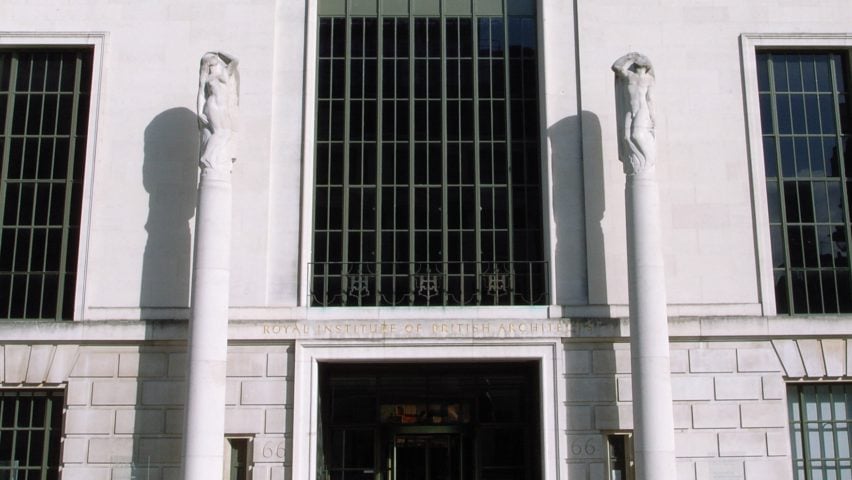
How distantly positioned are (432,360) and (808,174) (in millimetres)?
9036

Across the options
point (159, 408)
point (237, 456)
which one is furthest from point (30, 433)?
point (237, 456)

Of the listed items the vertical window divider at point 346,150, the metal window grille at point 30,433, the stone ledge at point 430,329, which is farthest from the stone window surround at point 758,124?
the metal window grille at point 30,433

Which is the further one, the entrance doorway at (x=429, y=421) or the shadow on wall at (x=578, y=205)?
the entrance doorway at (x=429, y=421)

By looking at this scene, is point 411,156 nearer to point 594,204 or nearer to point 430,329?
point 430,329

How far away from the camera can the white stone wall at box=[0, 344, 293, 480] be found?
2094 centimetres

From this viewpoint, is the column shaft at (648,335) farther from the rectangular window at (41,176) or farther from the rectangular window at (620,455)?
the rectangular window at (41,176)

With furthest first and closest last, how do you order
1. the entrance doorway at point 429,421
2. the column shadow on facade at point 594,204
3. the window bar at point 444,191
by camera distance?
the entrance doorway at point 429,421, the window bar at point 444,191, the column shadow on facade at point 594,204

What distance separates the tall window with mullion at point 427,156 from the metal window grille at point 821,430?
5720 millimetres

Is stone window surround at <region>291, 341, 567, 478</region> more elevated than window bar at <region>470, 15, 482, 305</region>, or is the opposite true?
window bar at <region>470, 15, 482, 305</region>

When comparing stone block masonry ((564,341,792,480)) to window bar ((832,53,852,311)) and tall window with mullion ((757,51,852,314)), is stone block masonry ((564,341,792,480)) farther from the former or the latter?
window bar ((832,53,852,311))

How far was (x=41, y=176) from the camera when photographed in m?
22.8

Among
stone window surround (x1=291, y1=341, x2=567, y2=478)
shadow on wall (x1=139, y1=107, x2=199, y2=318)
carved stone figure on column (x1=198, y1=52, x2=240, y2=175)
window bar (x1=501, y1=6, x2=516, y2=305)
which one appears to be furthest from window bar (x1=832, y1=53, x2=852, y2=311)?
shadow on wall (x1=139, y1=107, x2=199, y2=318)

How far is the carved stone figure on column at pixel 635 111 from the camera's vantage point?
21.0 metres

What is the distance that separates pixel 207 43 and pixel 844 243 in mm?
14336
